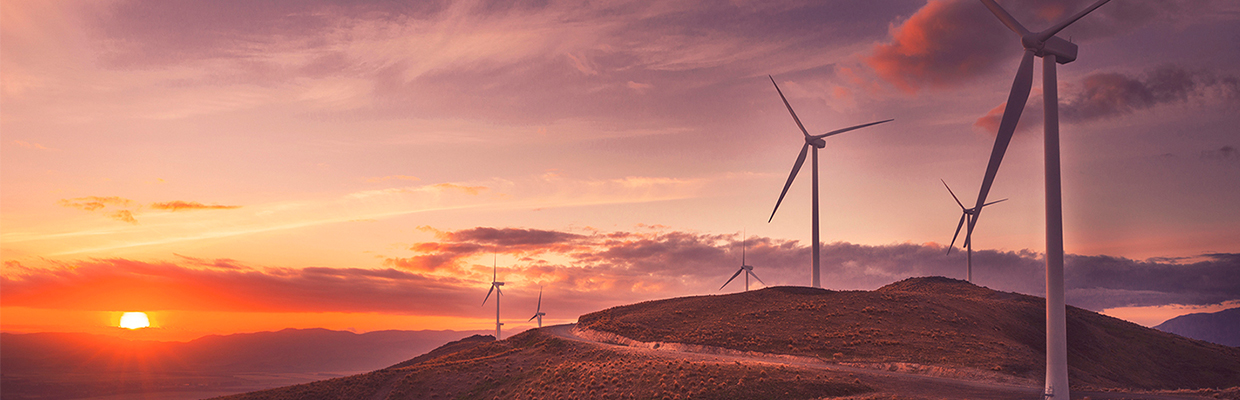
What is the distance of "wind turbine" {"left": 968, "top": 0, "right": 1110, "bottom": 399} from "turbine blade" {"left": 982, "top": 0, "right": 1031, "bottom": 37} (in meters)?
0.06

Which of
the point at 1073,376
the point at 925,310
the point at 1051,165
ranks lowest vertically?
the point at 1073,376

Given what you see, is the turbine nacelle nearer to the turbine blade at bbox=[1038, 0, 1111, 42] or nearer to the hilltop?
the turbine blade at bbox=[1038, 0, 1111, 42]

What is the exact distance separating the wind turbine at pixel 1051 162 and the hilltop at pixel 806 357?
7.54 meters

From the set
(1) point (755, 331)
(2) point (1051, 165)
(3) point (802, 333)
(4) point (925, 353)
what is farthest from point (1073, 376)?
(2) point (1051, 165)

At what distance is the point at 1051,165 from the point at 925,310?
54.1 metres

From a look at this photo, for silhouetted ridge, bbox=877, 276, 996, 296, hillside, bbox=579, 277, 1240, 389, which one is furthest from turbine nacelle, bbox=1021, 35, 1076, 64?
silhouetted ridge, bbox=877, 276, 996, 296

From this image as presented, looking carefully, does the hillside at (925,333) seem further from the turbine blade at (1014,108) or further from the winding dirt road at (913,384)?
the turbine blade at (1014,108)

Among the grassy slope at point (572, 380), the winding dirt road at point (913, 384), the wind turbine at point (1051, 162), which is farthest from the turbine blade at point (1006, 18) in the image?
the grassy slope at point (572, 380)

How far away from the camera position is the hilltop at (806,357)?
207 ft

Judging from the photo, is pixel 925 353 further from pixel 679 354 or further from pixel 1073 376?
pixel 679 354

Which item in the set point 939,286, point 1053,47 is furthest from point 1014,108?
point 939,286

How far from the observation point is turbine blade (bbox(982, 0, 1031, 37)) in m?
52.3

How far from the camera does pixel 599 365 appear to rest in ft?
251

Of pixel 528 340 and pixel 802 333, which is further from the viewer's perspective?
pixel 528 340
